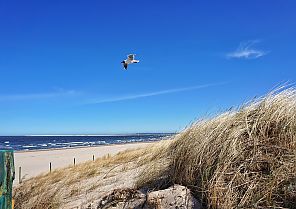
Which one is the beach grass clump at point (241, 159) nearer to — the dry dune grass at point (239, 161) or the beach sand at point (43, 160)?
the dry dune grass at point (239, 161)

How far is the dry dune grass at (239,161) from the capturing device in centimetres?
431

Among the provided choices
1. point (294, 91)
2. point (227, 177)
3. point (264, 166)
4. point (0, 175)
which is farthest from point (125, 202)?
point (294, 91)

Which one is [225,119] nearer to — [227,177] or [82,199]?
[227,177]

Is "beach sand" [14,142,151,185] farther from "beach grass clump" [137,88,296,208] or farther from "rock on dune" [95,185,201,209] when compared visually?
"rock on dune" [95,185,201,209]

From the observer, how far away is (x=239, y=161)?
4.76 meters

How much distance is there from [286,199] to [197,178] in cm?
112

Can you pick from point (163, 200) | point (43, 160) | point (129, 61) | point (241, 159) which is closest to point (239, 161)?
point (241, 159)

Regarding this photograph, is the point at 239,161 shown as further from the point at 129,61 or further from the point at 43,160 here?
the point at 43,160

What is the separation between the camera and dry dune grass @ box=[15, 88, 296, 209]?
431 cm

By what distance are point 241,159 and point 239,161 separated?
6 cm

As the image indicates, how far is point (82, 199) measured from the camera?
647cm

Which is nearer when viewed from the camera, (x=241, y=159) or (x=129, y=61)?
(x=241, y=159)

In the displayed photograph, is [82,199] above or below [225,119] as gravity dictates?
below

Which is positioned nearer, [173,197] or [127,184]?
[173,197]
